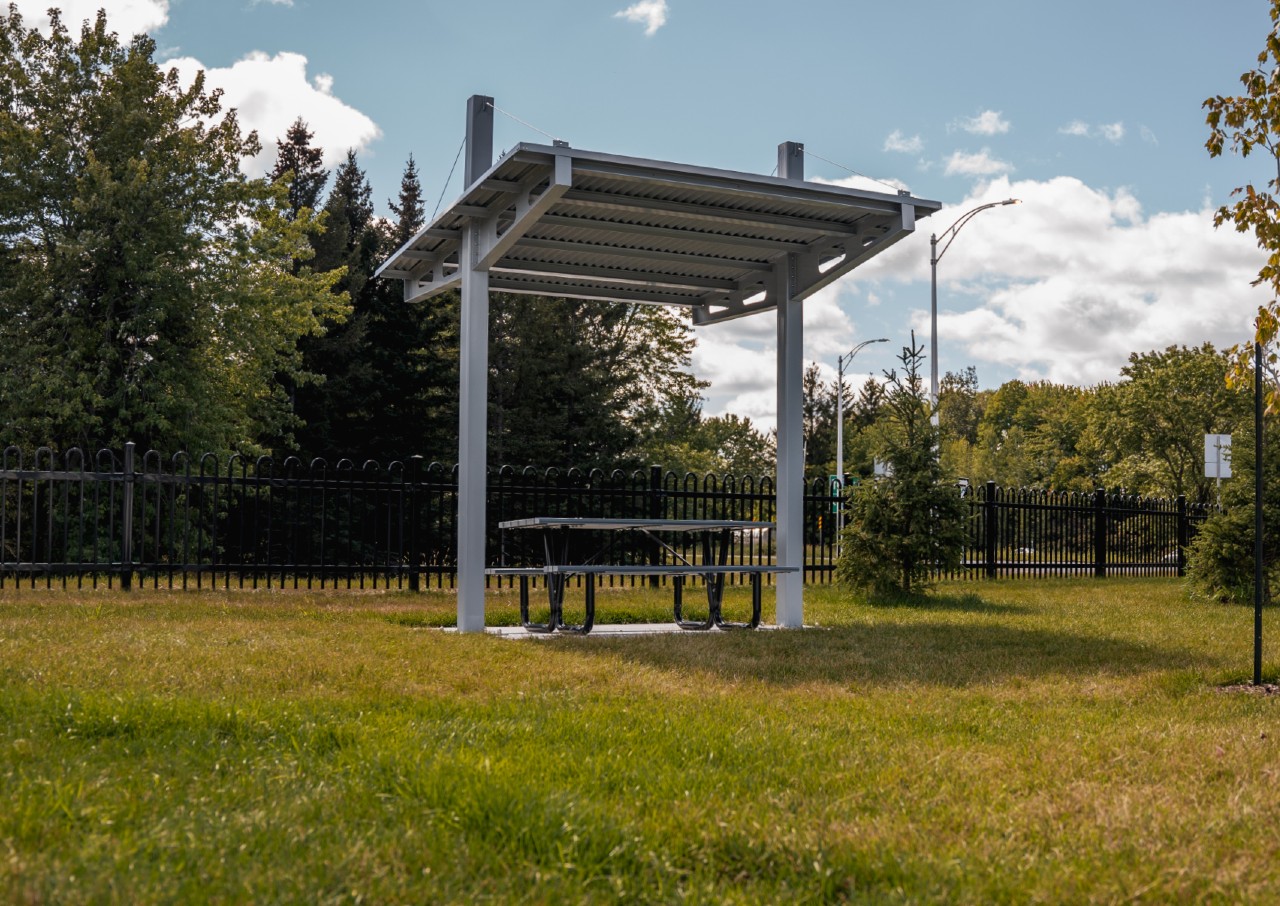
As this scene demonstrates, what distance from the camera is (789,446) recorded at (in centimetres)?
1068

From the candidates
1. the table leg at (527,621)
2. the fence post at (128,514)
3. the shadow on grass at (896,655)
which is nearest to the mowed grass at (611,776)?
the shadow on grass at (896,655)

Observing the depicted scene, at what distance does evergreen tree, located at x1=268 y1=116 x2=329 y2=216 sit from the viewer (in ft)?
149

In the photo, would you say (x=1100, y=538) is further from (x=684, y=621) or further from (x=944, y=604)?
(x=684, y=621)

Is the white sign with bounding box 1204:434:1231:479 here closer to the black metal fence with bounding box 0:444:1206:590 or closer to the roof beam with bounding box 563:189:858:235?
the black metal fence with bounding box 0:444:1206:590

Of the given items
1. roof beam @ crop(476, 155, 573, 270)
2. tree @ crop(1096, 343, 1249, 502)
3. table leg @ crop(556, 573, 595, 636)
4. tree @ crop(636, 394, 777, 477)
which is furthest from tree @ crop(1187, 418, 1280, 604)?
tree @ crop(1096, 343, 1249, 502)

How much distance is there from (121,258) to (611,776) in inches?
969

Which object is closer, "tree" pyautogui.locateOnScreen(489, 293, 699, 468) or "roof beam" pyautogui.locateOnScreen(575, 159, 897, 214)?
"roof beam" pyautogui.locateOnScreen(575, 159, 897, 214)

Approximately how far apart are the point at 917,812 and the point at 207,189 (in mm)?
27080

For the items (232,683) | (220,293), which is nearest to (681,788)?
(232,683)

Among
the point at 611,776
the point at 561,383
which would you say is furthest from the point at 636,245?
the point at 561,383

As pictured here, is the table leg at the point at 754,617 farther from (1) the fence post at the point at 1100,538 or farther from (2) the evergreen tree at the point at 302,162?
(2) the evergreen tree at the point at 302,162

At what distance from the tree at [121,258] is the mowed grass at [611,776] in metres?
18.2

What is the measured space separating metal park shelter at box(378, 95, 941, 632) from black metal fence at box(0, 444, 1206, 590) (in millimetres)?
3474

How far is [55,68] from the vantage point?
2695 cm
